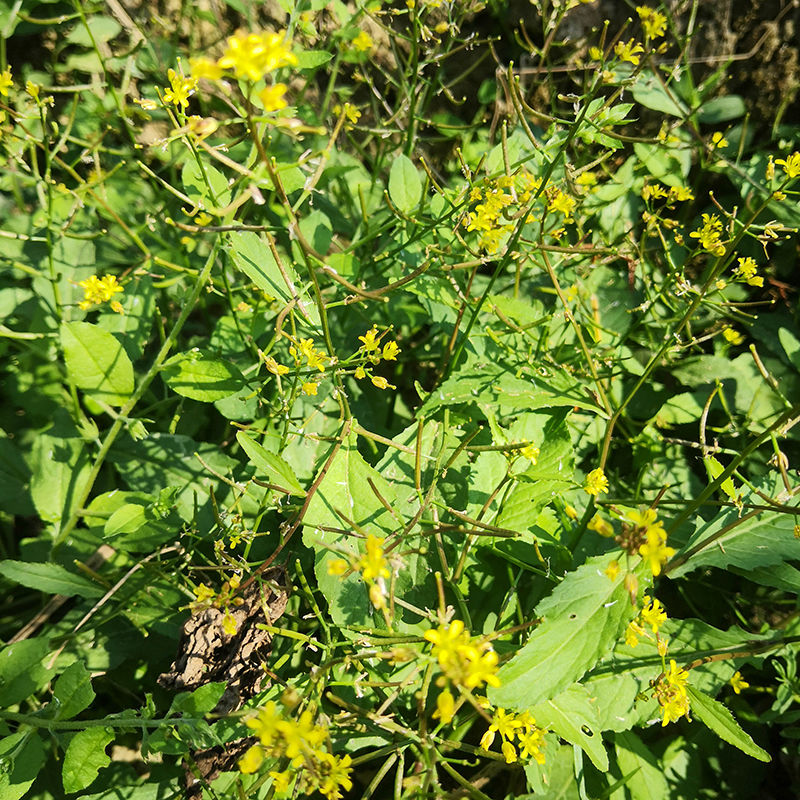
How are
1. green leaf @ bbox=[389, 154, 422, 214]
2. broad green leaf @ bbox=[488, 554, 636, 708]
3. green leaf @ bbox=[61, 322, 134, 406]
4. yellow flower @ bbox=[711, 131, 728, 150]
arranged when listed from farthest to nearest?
yellow flower @ bbox=[711, 131, 728, 150], green leaf @ bbox=[389, 154, 422, 214], green leaf @ bbox=[61, 322, 134, 406], broad green leaf @ bbox=[488, 554, 636, 708]

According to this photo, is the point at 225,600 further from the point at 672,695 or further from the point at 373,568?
the point at 672,695

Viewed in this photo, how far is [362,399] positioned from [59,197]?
4.32 feet

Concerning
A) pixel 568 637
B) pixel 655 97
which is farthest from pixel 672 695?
pixel 655 97

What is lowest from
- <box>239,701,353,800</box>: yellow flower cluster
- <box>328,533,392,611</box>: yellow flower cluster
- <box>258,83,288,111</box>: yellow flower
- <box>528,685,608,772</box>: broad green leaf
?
<box>528,685,608,772</box>: broad green leaf

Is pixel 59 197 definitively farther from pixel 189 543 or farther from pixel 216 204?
pixel 189 543

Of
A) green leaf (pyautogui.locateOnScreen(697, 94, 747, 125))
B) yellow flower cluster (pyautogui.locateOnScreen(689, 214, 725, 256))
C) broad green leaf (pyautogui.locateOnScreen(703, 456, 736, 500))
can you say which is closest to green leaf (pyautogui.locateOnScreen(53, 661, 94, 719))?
broad green leaf (pyautogui.locateOnScreen(703, 456, 736, 500))

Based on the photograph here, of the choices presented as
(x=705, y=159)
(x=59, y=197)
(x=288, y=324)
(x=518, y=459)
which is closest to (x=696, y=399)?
(x=518, y=459)

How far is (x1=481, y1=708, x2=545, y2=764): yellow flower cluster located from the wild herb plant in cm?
1

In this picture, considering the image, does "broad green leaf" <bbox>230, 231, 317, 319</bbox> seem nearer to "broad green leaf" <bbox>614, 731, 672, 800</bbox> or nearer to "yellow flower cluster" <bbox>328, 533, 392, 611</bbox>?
"yellow flower cluster" <bbox>328, 533, 392, 611</bbox>

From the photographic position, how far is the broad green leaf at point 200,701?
Result: 142 cm

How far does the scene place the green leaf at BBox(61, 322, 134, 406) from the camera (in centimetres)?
177

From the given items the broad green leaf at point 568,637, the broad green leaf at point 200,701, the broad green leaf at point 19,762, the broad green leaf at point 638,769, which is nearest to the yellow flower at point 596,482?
the broad green leaf at point 568,637

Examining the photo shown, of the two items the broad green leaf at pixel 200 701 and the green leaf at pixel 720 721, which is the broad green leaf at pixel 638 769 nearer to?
the green leaf at pixel 720 721

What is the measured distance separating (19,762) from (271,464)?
34.9 inches
